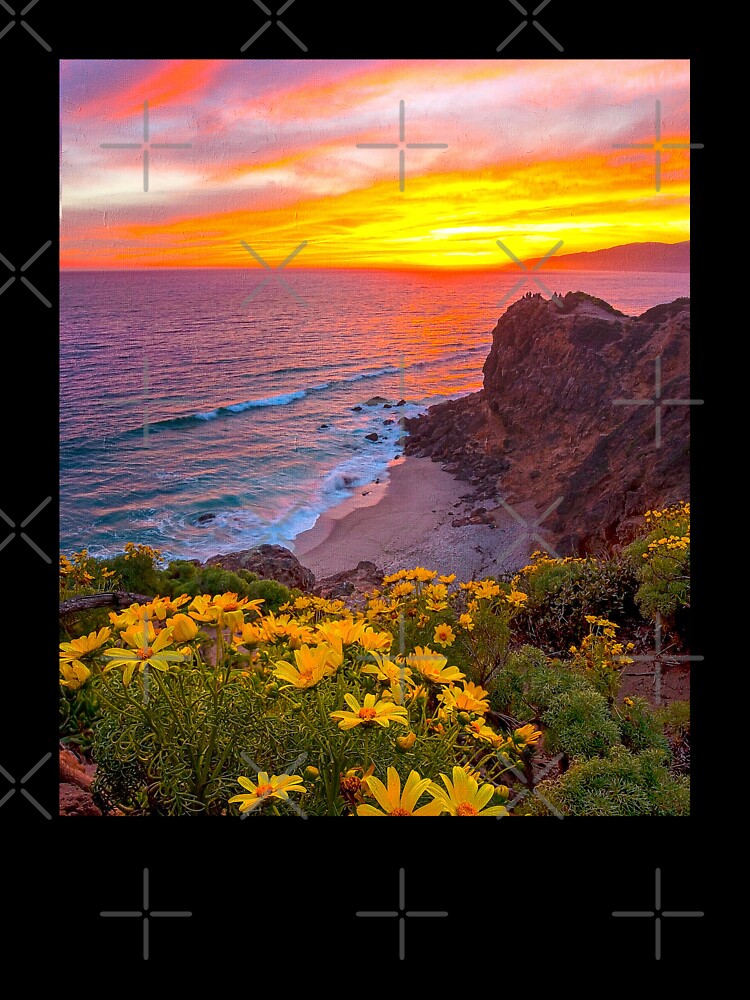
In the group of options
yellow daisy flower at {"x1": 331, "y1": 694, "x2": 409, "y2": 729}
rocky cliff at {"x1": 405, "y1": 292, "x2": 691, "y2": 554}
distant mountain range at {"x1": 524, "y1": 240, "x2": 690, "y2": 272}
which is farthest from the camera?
rocky cliff at {"x1": 405, "y1": 292, "x2": 691, "y2": 554}

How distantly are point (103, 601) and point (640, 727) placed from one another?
4.70ft

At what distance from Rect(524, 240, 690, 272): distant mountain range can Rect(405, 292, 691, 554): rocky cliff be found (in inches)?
3.3

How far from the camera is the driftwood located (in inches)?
72.9

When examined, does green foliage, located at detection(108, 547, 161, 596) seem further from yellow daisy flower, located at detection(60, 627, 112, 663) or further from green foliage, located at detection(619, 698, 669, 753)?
green foliage, located at detection(619, 698, 669, 753)

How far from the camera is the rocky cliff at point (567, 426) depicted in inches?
73.3

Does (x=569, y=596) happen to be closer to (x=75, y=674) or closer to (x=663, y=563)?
(x=663, y=563)

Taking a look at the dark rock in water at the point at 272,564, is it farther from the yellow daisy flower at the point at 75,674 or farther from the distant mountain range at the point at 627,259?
the distant mountain range at the point at 627,259

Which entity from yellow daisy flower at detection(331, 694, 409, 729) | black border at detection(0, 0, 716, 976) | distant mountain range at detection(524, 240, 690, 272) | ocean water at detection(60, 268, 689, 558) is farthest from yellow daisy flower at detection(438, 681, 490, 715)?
distant mountain range at detection(524, 240, 690, 272)

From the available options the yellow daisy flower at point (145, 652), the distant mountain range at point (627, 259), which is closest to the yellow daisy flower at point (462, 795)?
the yellow daisy flower at point (145, 652)

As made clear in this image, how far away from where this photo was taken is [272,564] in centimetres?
192
